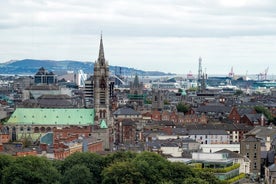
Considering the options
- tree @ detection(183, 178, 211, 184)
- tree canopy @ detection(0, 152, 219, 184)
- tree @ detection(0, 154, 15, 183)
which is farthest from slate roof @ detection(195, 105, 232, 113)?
tree @ detection(183, 178, 211, 184)

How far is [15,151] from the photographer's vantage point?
93312 mm

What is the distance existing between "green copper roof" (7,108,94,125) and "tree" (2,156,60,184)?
50.4 metres

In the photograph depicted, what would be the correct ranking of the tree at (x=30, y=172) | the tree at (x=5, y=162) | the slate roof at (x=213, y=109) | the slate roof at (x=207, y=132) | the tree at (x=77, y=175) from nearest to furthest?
the tree at (x=30, y=172) < the tree at (x=77, y=175) < the tree at (x=5, y=162) < the slate roof at (x=207, y=132) < the slate roof at (x=213, y=109)

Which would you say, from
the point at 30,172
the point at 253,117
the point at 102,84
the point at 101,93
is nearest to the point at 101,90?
the point at 101,93

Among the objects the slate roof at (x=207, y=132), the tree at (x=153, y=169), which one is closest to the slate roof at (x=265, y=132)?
the slate roof at (x=207, y=132)

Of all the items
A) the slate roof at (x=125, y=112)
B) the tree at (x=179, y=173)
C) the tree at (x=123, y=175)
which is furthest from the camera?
the slate roof at (x=125, y=112)

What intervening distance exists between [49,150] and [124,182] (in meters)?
26.8

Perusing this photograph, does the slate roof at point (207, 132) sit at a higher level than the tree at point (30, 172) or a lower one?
lower

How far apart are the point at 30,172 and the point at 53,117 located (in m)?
53.9

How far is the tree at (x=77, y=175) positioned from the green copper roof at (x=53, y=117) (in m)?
50.0

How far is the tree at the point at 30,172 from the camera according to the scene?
71.4m

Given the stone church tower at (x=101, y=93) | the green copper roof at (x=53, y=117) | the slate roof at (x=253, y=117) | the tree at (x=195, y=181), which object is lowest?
the slate roof at (x=253, y=117)

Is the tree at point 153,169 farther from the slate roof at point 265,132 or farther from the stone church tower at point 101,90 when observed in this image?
→ the stone church tower at point 101,90

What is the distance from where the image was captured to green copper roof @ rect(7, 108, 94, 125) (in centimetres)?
12456
